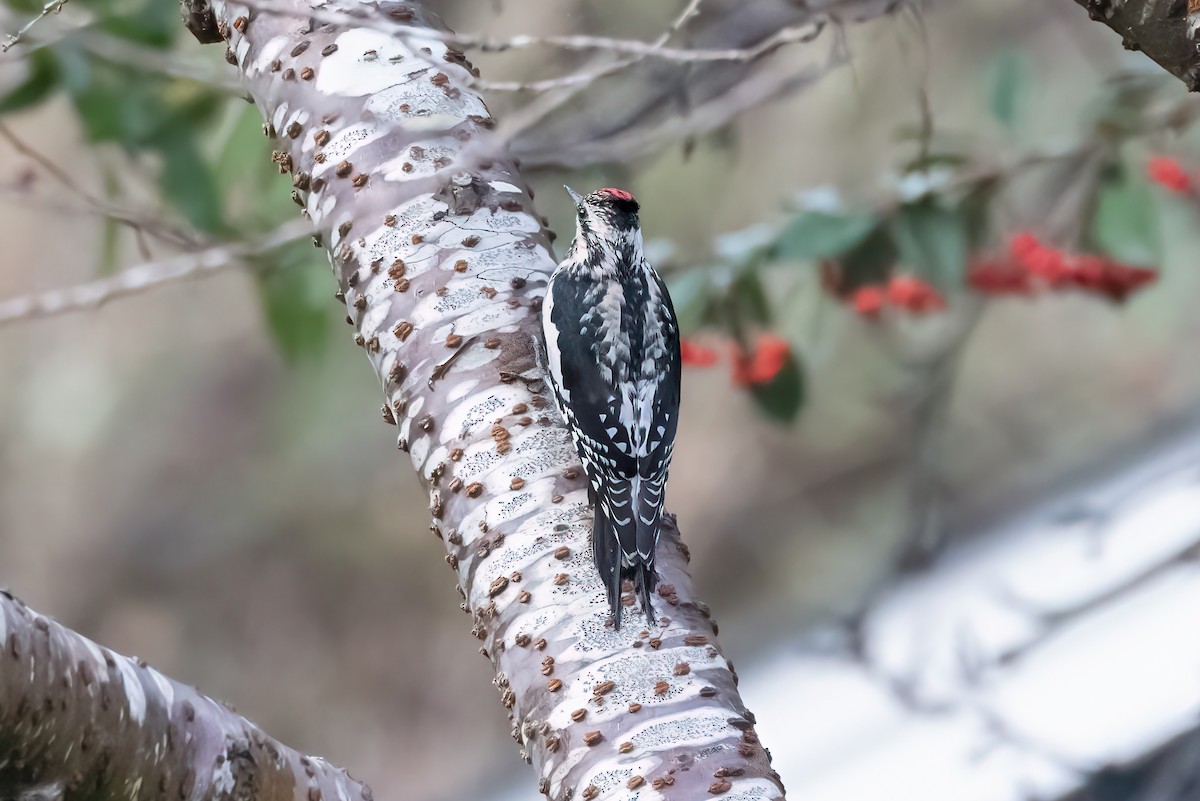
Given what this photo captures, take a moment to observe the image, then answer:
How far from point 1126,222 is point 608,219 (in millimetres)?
794

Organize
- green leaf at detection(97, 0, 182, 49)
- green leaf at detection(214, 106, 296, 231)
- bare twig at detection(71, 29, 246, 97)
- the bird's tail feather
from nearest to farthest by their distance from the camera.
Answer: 1. the bird's tail feather
2. bare twig at detection(71, 29, 246, 97)
3. green leaf at detection(97, 0, 182, 49)
4. green leaf at detection(214, 106, 296, 231)

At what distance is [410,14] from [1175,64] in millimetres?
508

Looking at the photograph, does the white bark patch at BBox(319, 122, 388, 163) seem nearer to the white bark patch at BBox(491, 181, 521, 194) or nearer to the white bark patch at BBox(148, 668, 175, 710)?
the white bark patch at BBox(491, 181, 521, 194)

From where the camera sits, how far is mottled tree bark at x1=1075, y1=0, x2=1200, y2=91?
49cm

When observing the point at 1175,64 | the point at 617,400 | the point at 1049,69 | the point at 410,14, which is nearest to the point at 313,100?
the point at 410,14

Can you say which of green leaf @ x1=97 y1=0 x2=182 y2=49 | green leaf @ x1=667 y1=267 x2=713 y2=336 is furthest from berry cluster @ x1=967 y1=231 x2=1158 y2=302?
green leaf @ x1=97 y1=0 x2=182 y2=49

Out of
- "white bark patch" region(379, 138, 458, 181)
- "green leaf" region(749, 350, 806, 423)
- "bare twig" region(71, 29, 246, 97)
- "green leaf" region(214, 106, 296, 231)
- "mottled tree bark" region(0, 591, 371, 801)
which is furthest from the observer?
"green leaf" region(749, 350, 806, 423)

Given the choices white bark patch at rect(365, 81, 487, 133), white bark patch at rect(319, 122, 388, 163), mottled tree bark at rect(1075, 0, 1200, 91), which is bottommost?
mottled tree bark at rect(1075, 0, 1200, 91)

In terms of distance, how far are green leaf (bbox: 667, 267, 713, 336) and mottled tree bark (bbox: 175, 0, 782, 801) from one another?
70 centimetres

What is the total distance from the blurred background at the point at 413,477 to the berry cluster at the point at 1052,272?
45mm

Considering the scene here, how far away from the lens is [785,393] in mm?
1569

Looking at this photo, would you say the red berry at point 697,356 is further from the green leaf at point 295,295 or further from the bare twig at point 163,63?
the bare twig at point 163,63

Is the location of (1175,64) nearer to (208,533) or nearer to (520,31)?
(520,31)

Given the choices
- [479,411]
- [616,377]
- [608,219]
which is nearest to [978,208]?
[608,219]
